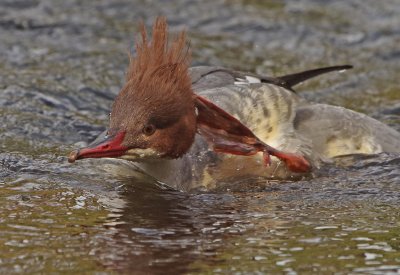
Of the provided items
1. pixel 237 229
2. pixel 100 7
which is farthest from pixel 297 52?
pixel 237 229

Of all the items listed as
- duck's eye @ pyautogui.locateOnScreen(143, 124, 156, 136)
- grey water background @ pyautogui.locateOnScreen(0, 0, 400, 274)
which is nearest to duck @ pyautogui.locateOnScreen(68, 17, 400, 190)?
duck's eye @ pyautogui.locateOnScreen(143, 124, 156, 136)

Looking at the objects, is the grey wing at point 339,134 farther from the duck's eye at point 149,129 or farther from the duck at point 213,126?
the duck's eye at point 149,129

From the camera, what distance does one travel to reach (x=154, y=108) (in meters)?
6.54

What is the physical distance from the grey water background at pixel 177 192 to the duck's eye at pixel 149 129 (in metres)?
0.56

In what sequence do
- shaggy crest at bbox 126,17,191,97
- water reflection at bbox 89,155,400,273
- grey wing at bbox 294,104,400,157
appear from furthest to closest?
grey wing at bbox 294,104,400,157, shaggy crest at bbox 126,17,191,97, water reflection at bbox 89,155,400,273

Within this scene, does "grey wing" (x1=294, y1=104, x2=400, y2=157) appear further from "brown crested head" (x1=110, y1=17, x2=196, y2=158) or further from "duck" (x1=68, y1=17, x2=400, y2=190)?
"brown crested head" (x1=110, y1=17, x2=196, y2=158)

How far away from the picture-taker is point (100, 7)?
1252cm

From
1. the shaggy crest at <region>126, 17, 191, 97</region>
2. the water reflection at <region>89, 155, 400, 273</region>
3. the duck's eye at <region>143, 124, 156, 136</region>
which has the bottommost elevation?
the water reflection at <region>89, 155, 400, 273</region>

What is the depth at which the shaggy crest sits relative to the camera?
665cm

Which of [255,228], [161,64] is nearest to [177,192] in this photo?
[161,64]

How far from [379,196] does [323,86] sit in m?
3.96

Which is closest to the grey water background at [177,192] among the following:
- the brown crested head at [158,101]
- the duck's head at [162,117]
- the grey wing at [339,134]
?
the grey wing at [339,134]

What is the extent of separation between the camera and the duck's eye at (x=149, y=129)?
6477mm

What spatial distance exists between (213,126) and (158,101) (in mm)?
655
